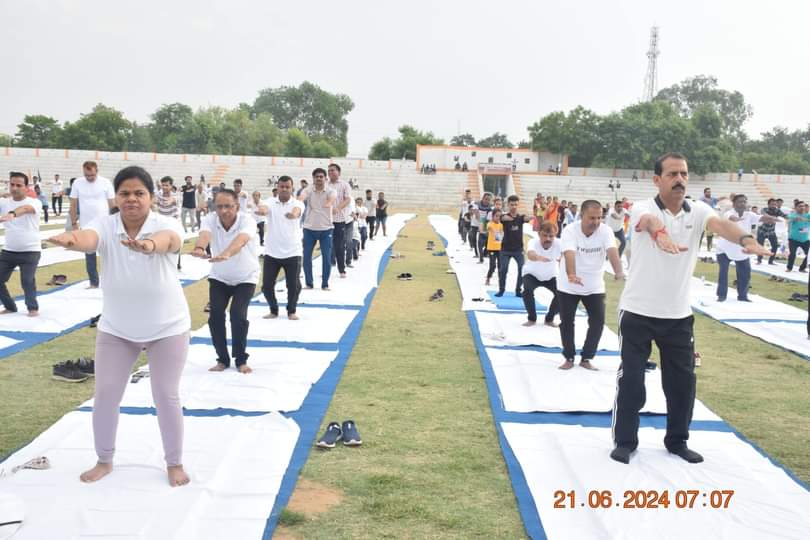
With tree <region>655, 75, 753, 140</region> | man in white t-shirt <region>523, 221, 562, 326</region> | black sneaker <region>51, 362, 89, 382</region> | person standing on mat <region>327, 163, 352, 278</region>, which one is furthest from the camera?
tree <region>655, 75, 753, 140</region>

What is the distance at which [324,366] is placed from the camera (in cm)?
642

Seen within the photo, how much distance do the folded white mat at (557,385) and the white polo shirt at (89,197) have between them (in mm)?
6085

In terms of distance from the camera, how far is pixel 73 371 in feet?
19.3

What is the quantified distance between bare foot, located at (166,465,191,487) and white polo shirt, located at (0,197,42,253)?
5.49 m

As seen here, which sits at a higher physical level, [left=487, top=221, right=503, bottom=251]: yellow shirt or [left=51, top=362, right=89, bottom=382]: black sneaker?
[left=487, top=221, right=503, bottom=251]: yellow shirt

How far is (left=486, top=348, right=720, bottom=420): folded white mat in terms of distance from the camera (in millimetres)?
5402

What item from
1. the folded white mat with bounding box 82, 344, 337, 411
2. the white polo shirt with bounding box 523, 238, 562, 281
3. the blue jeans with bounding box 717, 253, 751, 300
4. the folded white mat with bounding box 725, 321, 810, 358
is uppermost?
the white polo shirt with bounding box 523, 238, 562, 281

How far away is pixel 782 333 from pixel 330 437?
22.5 feet

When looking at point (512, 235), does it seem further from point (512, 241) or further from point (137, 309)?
point (137, 309)

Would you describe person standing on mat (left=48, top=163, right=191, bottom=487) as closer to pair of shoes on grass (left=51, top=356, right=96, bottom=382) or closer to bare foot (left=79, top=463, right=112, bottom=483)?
bare foot (left=79, top=463, right=112, bottom=483)

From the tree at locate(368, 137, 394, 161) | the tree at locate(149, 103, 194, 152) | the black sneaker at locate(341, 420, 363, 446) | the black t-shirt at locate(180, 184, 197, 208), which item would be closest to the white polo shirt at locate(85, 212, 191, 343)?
the black sneaker at locate(341, 420, 363, 446)

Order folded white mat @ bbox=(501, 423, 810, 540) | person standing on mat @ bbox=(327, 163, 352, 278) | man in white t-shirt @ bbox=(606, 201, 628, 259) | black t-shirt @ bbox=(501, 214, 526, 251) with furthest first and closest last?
man in white t-shirt @ bbox=(606, 201, 628, 259) → person standing on mat @ bbox=(327, 163, 352, 278) → black t-shirt @ bbox=(501, 214, 526, 251) → folded white mat @ bbox=(501, 423, 810, 540)

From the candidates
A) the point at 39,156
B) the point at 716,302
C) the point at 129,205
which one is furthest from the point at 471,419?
the point at 39,156

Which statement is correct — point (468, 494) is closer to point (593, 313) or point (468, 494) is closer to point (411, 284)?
point (593, 313)
